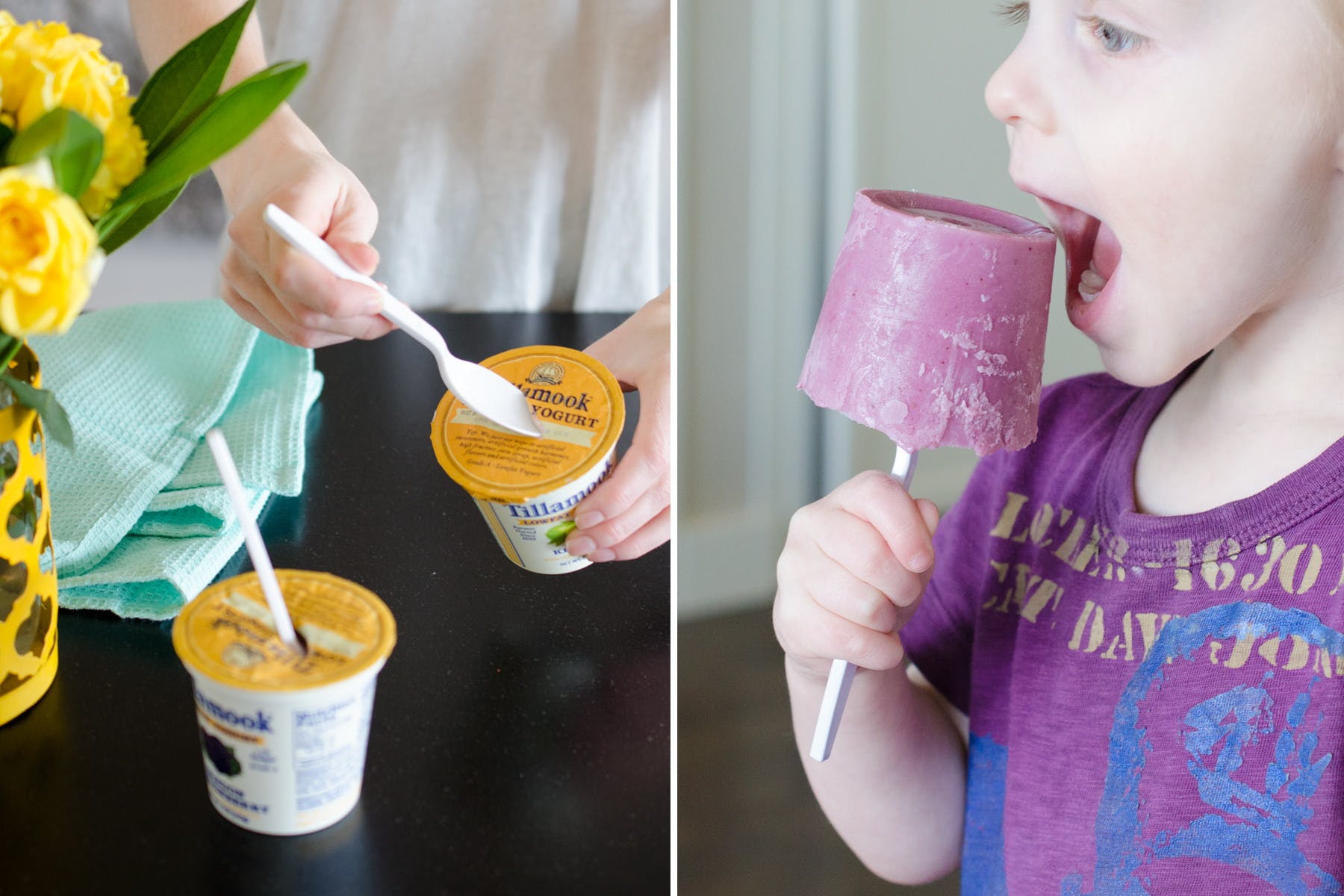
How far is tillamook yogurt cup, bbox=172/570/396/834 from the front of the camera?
0.58m

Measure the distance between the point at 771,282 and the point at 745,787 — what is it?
3.17 feet

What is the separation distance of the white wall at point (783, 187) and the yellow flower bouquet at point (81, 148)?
1.49 meters

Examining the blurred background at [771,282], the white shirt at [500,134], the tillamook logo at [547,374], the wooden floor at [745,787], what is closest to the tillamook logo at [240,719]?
the tillamook logo at [547,374]

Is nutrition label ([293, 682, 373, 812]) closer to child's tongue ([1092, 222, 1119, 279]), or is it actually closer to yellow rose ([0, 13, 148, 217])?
yellow rose ([0, 13, 148, 217])

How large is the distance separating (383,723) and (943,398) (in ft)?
1.30

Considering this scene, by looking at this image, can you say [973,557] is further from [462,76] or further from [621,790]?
[462,76]

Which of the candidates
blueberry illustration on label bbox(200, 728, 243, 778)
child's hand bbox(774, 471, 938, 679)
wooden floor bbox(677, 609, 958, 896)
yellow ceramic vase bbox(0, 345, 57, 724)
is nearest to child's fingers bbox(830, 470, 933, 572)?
child's hand bbox(774, 471, 938, 679)

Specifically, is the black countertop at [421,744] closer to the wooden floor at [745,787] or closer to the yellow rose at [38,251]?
the yellow rose at [38,251]

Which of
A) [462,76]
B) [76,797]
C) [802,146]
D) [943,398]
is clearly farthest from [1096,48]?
[802,146]

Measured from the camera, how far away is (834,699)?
30.2 inches

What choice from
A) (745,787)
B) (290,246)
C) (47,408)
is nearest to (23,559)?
(47,408)

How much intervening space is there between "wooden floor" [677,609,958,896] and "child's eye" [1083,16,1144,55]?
141 centimetres

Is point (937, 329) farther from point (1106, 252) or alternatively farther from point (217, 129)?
point (217, 129)

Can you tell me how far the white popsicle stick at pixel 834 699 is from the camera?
757mm
